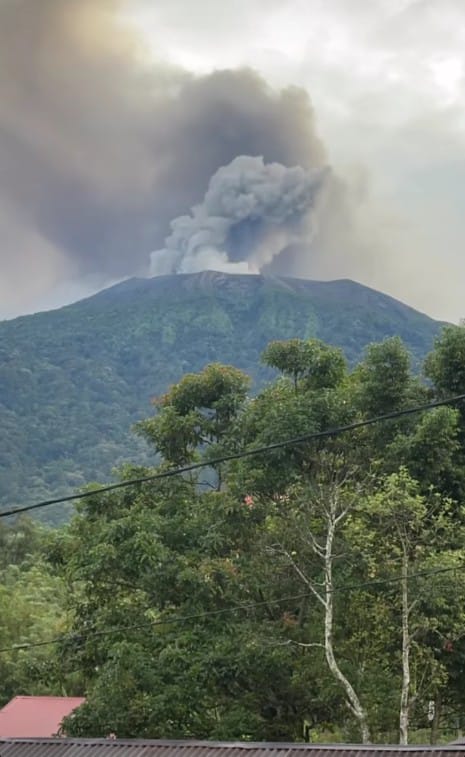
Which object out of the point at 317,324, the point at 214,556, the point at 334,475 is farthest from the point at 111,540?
the point at 317,324

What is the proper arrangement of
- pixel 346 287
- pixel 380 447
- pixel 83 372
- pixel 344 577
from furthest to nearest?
pixel 346 287 → pixel 83 372 → pixel 380 447 → pixel 344 577

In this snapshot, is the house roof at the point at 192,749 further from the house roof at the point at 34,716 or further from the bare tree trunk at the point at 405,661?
the house roof at the point at 34,716

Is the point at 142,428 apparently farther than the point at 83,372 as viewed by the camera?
No

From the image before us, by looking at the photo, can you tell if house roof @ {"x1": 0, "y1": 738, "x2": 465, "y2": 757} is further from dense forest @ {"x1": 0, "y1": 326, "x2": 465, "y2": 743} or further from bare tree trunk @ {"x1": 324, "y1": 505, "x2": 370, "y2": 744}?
bare tree trunk @ {"x1": 324, "y1": 505, "x2": 370, "y2": 744}

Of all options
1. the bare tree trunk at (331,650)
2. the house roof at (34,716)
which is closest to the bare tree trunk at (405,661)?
the bare tree trunk at (331,650)

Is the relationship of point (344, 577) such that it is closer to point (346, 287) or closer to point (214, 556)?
point (214, 556)

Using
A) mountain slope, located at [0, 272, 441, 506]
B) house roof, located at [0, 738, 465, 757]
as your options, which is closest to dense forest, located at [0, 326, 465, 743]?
house roof, located at [0, 738, 465, 757]

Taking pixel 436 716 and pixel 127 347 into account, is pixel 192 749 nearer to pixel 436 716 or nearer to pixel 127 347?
pixel 436 716
